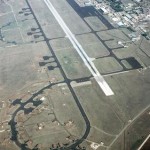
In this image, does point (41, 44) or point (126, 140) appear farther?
point (41, 44)

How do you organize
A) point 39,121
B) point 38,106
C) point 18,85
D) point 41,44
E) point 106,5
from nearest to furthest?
point 39,121 < point 38,106 < point 18,85 < point 41,44 < point 106,5

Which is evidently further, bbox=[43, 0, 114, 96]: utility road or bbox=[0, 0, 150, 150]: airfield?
bbox=[43, 0, 114, 96]: utility road

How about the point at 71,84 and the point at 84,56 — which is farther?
the point at 84,56

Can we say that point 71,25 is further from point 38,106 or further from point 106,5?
point 38,106

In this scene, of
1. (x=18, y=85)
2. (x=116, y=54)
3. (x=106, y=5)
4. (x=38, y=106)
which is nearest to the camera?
(x=38, y=106)

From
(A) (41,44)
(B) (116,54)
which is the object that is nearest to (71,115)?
(B) (116,54)

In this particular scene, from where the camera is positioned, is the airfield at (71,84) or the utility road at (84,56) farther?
the utility road at (84,56)

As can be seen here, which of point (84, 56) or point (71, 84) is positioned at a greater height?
point (84, 56)
